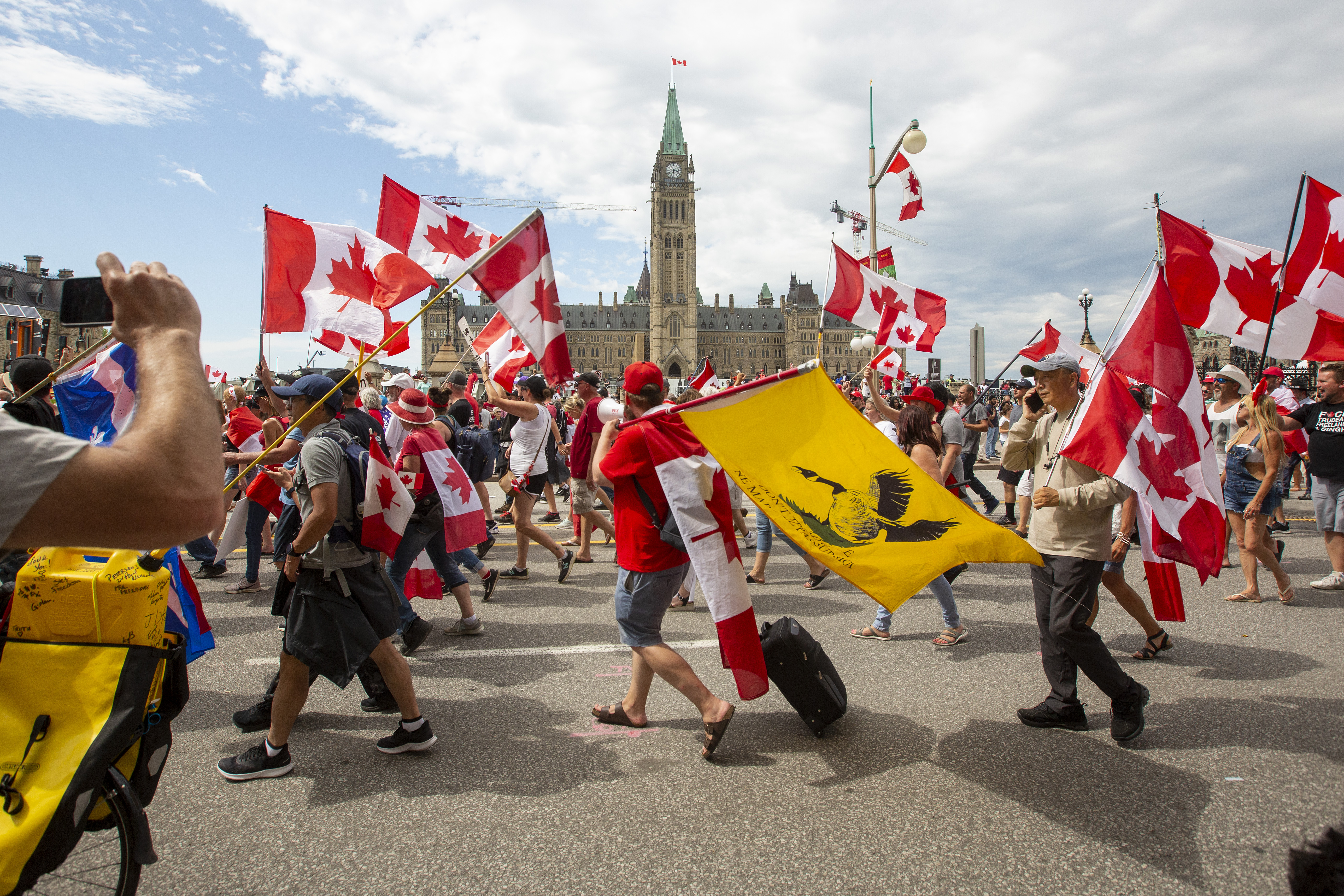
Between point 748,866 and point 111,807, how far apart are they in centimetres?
216

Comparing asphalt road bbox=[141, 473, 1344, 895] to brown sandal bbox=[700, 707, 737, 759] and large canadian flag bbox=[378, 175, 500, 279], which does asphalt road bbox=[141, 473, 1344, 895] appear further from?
large canadian flag bbox=[378, 175, 500, 279]

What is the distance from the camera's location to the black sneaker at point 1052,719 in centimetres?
391

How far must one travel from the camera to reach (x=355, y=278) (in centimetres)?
565

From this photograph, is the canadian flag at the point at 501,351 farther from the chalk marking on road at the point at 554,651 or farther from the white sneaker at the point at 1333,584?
the white sneaker at the point at 1333,584

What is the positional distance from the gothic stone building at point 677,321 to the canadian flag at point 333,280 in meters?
110

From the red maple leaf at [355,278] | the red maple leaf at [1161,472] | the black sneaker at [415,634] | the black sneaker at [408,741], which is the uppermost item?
the red maple leaf at [355,278]

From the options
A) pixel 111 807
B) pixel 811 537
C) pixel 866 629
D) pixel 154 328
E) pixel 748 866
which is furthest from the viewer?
pixel 866 629

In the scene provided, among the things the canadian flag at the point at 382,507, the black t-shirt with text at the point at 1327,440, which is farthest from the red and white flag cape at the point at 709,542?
the black t-shirt with text at the point at 1327,440

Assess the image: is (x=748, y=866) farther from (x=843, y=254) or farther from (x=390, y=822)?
(x=843, y=254)

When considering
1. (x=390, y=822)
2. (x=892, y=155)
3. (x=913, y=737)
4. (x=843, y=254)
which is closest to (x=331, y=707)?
(x=390, y=822)

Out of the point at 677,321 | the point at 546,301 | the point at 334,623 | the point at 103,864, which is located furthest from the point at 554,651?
the point at 677,321

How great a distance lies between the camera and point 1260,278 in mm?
6230

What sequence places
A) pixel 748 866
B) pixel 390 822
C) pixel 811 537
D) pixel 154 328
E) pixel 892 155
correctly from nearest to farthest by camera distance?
1. pixel 154 328
2. pixel 748 866
3. pixel 390 822
4. pixel 811 537
5. pixel 892 155

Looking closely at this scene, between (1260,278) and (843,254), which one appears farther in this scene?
(843,254)
